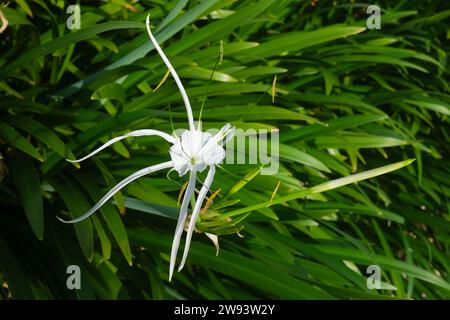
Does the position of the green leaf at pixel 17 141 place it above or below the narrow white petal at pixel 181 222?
above

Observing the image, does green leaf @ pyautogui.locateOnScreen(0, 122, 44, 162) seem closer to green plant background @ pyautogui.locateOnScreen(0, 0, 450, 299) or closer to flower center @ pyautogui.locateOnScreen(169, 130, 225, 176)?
green plant background @ pyautogui.locateOnScreen(0, 0, 450, 299)

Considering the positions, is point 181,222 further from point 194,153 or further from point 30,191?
point 30,191

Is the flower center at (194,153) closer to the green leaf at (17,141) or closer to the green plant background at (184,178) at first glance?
the green plant background at (184,178)

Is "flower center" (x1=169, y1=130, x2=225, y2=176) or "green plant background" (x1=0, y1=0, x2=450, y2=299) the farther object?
"green plant background" (x1=0, y1=0, x2=450, y2=299)

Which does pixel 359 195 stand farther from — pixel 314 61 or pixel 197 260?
pixel 197 260

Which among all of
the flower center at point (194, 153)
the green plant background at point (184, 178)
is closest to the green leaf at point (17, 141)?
the green plant background at point (184, 178)

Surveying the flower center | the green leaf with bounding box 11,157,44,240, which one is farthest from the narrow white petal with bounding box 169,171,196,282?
the green leaf with bounding box 11,157,44,240

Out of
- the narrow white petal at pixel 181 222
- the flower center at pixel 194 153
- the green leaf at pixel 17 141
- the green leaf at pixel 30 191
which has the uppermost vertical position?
the green leaf at pixel 17 141

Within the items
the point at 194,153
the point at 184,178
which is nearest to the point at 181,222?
the point at 194,153
